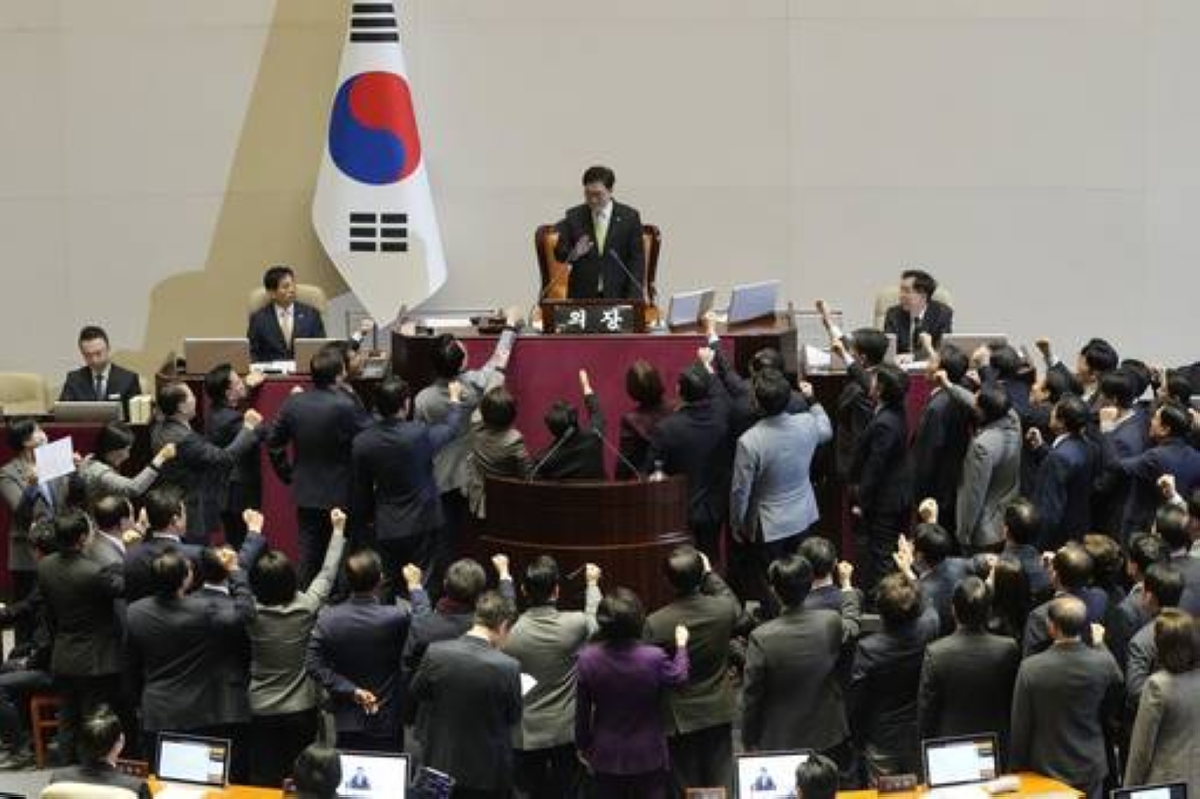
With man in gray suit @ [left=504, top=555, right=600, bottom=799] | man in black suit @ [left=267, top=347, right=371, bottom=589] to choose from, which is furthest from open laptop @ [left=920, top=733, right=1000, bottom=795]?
man in black suit @ [left=267, top=347, right=371, bottom=589]

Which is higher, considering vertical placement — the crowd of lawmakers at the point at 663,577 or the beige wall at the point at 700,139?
the beige wall at the point at 700,139

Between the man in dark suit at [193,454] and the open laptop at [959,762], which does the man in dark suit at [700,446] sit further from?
the open laptop at [959,762]

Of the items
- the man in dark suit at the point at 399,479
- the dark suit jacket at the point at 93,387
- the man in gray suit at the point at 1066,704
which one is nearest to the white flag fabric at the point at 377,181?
the dark suit jacket at the point at 93,387

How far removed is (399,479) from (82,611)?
1.73 m

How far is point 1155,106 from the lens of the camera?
14234mm

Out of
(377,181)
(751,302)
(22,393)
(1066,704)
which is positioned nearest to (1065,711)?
(1066,704)

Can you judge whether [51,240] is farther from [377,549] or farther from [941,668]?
[941,668]

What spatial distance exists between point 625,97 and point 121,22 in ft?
11.6

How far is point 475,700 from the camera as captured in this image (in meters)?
7.54

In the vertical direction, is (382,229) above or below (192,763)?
above

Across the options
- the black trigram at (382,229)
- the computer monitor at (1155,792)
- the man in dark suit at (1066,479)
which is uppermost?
the black trigram at (382,229)

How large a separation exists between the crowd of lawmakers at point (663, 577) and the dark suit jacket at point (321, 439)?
17 mm

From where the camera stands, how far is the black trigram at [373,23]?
13789 millimetres

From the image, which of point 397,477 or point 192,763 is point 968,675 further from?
point 397,477
